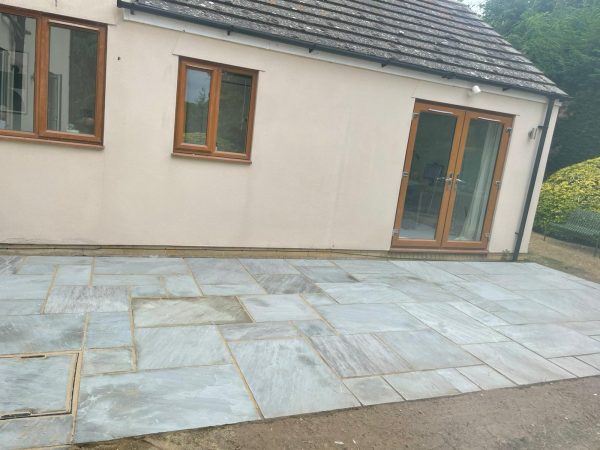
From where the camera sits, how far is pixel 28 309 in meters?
4.21

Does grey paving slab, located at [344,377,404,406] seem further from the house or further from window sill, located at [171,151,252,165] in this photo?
window sill, located at [171,151,252,165]

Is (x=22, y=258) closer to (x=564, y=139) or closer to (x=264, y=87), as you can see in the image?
(x=264, y=87)

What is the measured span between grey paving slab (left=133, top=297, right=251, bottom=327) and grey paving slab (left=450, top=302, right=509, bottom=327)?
2.72 metres

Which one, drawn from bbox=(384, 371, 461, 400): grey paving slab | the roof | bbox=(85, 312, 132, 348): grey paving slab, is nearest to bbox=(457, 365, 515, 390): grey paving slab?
bbox=(384, 371, 461, 400): grey paving slab

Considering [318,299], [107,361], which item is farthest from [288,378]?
[318,299]

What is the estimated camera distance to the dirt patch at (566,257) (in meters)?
8.62

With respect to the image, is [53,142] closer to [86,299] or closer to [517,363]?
[86,299]

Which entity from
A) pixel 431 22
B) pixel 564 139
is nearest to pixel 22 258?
pixel 431 22

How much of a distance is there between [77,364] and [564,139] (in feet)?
49.3

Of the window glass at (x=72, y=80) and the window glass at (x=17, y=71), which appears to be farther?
the window glass at (x=72, y=80)

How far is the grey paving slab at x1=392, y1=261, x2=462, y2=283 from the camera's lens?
A: 6906mm

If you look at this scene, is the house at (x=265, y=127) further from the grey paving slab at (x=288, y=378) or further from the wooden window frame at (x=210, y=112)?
the grey paving slab at (x=288, y=378)

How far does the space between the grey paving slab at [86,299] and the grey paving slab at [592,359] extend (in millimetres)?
4532

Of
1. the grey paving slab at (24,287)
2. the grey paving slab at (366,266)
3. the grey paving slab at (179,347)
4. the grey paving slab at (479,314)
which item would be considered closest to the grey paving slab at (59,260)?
the grey paving slab at (24,287)
